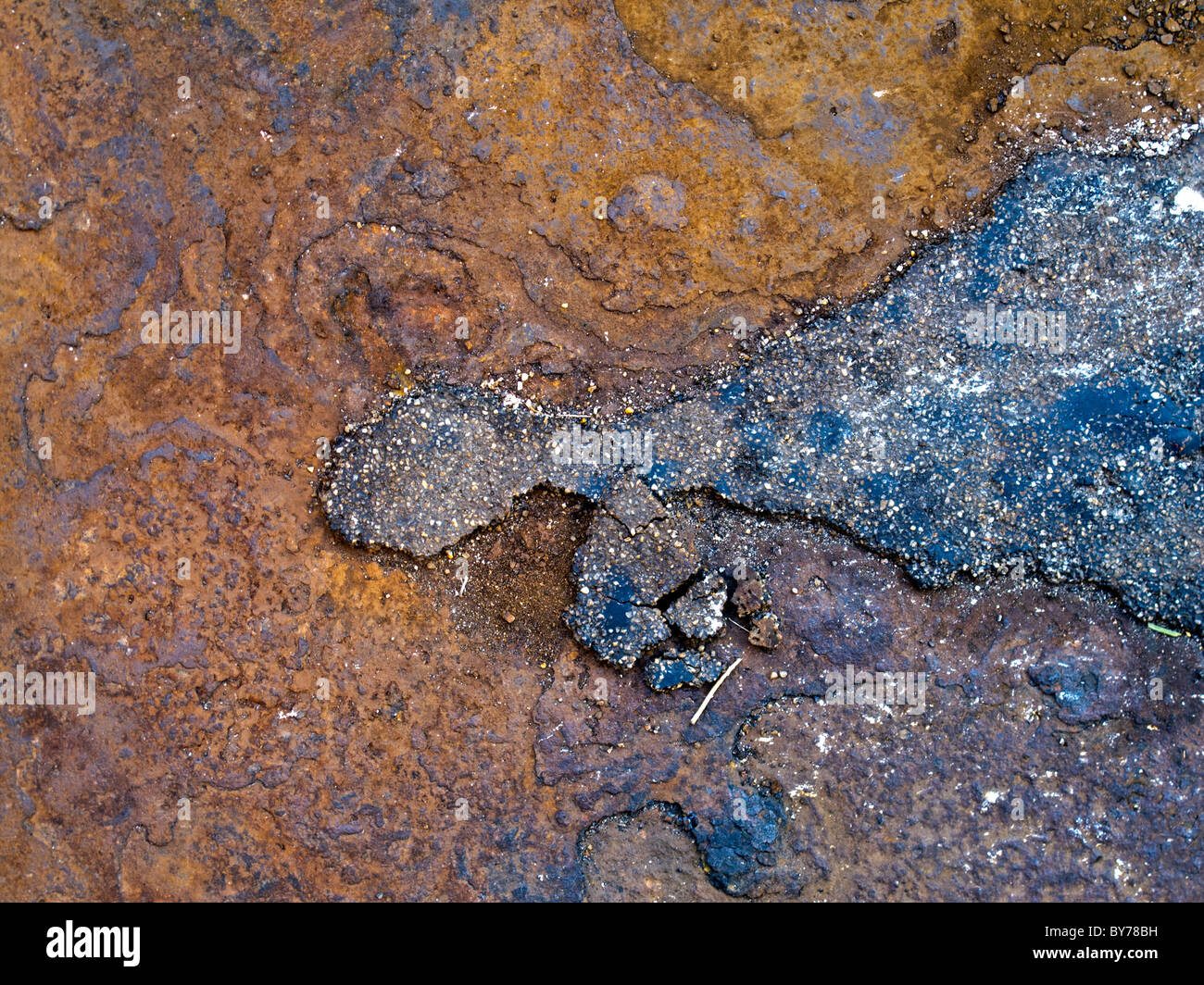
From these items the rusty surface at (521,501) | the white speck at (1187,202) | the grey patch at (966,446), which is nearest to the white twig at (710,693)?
the rusty surface at (521,501)

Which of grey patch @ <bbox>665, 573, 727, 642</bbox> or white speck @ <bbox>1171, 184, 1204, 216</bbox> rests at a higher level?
white speck @ <bbox>1171, 184, 1204, 216</bbox>

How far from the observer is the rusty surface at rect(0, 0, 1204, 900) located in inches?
142

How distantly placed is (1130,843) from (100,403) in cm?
479

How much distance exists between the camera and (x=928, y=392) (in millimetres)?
3672
